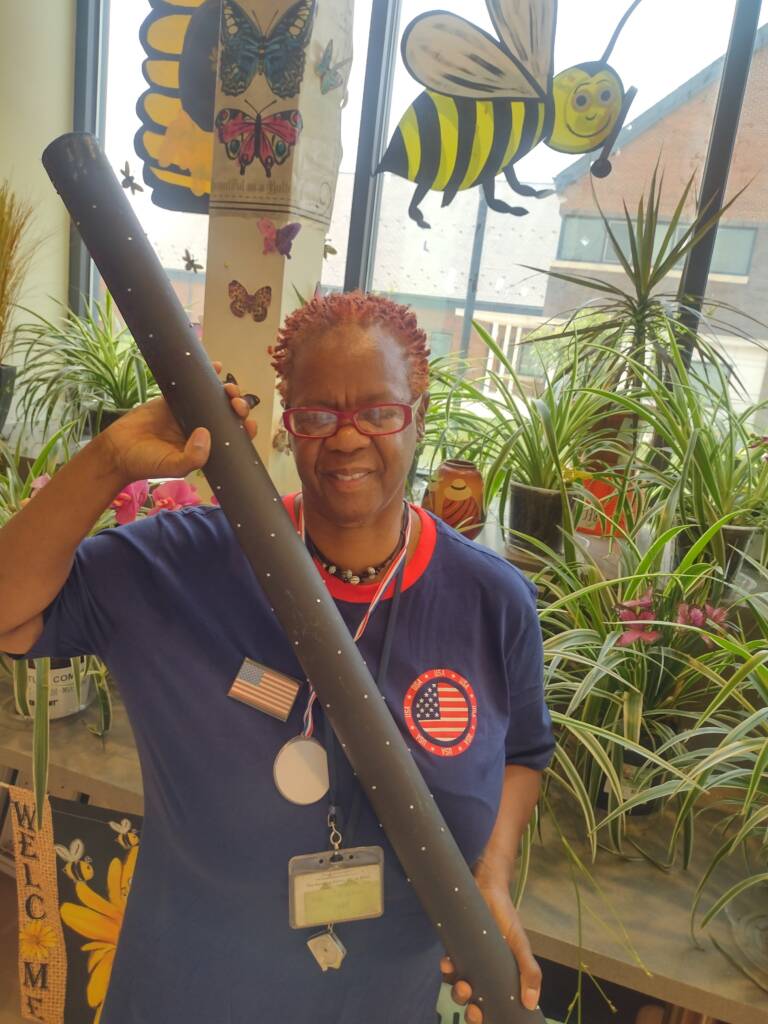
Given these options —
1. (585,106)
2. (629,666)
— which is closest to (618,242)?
(585,106)

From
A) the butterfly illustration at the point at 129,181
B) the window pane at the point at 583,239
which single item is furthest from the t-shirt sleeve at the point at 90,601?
the butterfly illustration at the point at 129,181

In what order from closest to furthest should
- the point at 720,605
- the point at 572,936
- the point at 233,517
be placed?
the point at 233,517
the point at 572,936
the point at 720,605

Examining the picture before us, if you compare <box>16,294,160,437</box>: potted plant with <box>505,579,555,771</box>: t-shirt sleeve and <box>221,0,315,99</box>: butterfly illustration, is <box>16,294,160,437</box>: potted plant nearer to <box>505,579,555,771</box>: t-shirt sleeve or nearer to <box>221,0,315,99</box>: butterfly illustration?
<box>221,0,315,99</box>: butterfly illustration

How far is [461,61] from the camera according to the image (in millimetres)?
2254

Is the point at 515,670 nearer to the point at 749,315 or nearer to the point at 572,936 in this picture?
the point at 572,936

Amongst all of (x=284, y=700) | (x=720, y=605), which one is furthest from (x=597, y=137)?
(x=284, y=700)

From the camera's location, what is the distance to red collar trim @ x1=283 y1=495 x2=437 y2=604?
84 cm

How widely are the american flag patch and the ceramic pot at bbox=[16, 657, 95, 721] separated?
2.39 feet

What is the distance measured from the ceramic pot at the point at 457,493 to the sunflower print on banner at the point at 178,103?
67.1 inches

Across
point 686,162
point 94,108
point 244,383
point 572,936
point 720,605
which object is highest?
point 94,108

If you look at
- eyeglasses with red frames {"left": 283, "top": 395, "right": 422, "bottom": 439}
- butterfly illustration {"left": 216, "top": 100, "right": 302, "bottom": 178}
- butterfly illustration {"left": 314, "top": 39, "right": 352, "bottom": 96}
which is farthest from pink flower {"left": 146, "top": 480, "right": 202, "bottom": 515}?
butterfly illustration {"left": 314, "top": 39, "right": 352, "bottom": 96}

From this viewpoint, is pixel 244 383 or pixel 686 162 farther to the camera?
pixel 244 383

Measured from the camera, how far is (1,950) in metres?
1.72

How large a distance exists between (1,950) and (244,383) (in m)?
1.67
